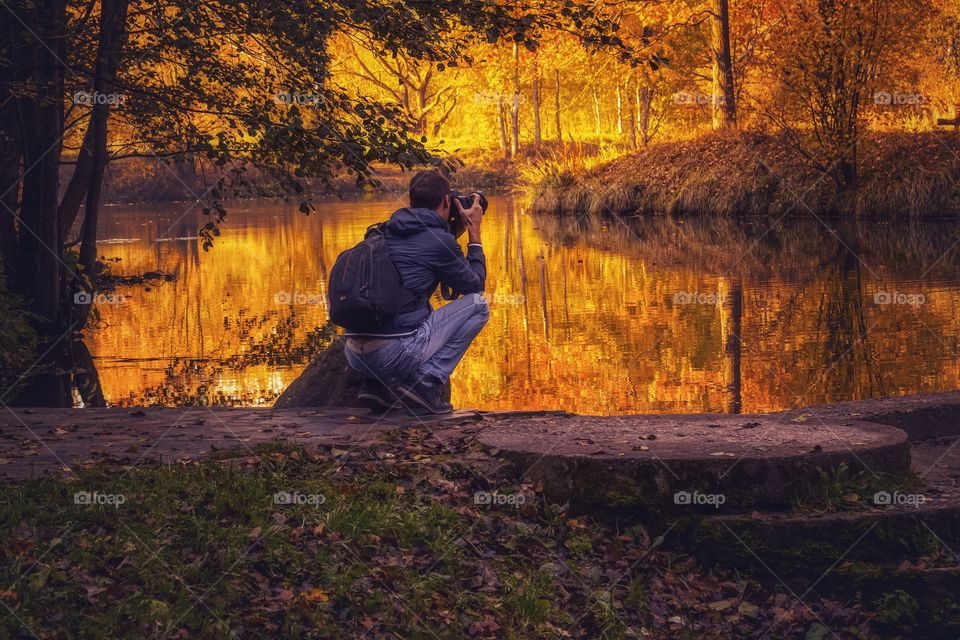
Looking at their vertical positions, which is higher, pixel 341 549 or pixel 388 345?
pixel 388 345

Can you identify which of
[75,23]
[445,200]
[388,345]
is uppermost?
[75,23]

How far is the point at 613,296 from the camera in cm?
1756

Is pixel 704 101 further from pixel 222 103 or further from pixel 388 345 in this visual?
pixel 388 345

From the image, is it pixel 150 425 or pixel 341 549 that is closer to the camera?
pixel 341 549

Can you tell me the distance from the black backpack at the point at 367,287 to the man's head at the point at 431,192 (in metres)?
0.37

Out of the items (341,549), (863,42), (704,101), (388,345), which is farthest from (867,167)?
(341,549)

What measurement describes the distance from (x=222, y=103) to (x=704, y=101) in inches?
1038
